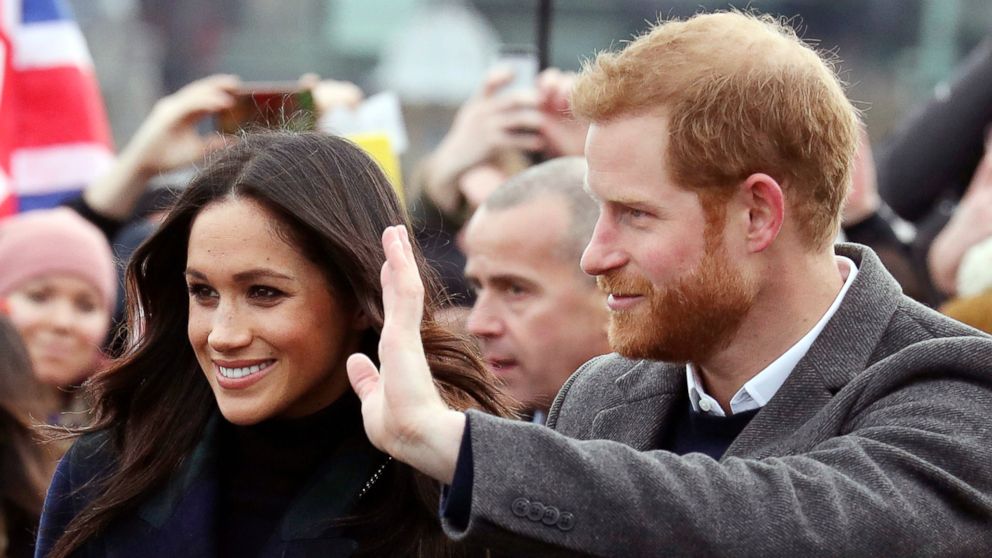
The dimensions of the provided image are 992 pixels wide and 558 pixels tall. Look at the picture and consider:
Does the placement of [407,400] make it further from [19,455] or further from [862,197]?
[862,197]

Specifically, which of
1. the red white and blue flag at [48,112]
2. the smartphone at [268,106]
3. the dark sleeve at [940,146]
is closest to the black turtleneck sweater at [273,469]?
the smartphone at [268,106]

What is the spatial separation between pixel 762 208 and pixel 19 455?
2.58 meters

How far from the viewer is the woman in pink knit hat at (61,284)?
19.7 feet

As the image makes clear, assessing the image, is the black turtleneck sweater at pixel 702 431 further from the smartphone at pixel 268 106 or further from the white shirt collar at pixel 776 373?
the smartphone at pixel 268 106

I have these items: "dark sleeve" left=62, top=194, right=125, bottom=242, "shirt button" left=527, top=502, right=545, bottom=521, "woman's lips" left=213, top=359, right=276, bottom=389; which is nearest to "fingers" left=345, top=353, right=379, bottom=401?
"shirt button" left=527, top=502, right=545, bottom=521

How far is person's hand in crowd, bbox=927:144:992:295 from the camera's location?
224 inches

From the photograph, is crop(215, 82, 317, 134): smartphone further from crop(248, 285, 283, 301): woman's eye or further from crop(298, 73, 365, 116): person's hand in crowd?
crop(248, 285, 283, 301): woman's eye

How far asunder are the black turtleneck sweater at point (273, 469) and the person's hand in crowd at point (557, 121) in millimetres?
2647

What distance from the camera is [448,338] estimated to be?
11.0 ft

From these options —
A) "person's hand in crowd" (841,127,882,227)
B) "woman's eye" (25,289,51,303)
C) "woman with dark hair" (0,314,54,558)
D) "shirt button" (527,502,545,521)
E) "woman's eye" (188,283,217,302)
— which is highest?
"shirt button" (527,502,545,521)

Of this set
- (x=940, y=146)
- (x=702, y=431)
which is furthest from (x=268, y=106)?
(x=940, y=146)

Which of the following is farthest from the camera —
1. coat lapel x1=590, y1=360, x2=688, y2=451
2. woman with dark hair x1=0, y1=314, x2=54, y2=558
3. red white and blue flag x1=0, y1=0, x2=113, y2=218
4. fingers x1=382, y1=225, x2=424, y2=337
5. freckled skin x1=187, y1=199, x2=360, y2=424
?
red white and blue flag x1=0, y1=0, x2=113, y2=218

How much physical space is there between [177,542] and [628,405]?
947 mm

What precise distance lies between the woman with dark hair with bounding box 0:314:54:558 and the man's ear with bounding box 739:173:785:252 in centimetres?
227
